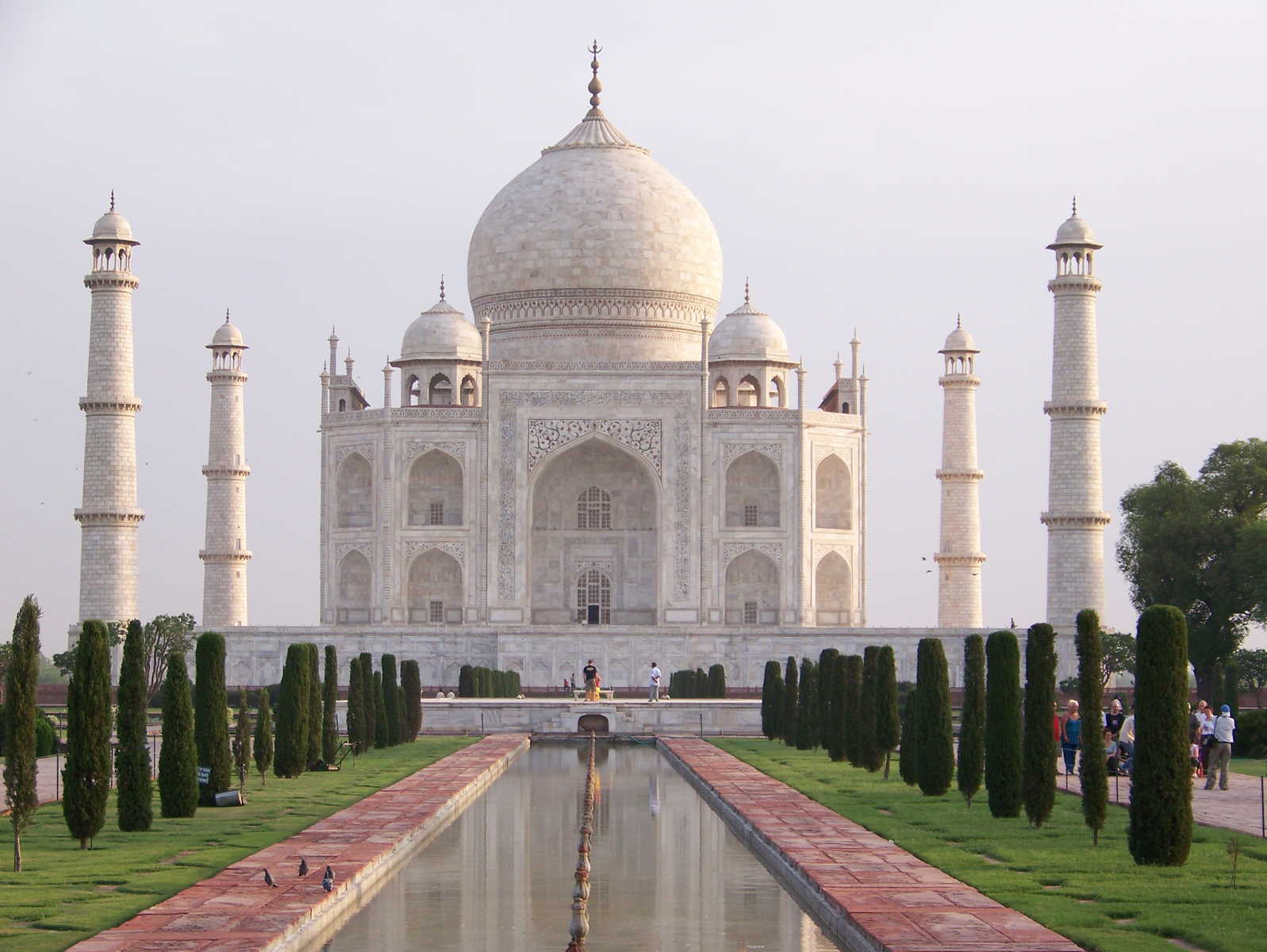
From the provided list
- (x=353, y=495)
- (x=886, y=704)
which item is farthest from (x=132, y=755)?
(x=353, y=495)

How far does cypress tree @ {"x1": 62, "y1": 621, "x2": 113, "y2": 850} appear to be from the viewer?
1192 centimetres

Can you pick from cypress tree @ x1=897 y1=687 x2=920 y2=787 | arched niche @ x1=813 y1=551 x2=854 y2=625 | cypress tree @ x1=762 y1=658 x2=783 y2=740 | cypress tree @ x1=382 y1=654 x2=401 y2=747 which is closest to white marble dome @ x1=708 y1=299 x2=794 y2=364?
arched niche @ x1=813 y1=551 x2=854 y2=625

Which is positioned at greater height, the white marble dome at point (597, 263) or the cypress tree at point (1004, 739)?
the white marble dome at point (597, 263)

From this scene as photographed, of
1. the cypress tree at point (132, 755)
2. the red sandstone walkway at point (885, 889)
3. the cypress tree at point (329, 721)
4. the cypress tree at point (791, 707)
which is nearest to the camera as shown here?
the red sandstone walkway at point (885, 889)

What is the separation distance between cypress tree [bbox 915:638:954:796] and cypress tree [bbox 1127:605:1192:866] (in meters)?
4.18

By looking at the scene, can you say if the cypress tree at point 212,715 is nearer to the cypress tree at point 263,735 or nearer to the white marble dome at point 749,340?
the cypress tree at point 263,735

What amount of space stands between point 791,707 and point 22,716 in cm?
1283

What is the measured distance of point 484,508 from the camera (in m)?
35.7

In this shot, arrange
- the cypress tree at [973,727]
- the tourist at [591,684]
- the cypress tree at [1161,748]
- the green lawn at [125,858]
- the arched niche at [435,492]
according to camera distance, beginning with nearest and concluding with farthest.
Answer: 1. the green lawn at [125,858]
2. the cypress tree at [1161,748]
3. the cypress tree at [973,727]
4. the tourist at [591,684]
5. the arched niche at [435,492]

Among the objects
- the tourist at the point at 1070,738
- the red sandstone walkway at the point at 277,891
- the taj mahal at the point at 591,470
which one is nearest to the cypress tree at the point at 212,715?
the red sandstone walkway at the point at 277,891

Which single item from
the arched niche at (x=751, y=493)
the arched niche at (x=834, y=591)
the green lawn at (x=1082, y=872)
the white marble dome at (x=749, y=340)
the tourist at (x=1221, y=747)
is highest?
the white marble dome at (x=749, y=340)

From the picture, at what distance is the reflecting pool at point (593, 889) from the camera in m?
9.27

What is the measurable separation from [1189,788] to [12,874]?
629cm

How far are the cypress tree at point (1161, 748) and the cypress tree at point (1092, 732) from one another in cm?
74
